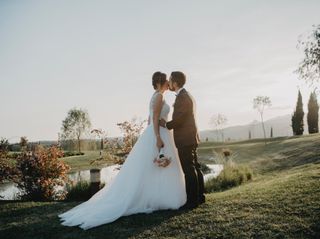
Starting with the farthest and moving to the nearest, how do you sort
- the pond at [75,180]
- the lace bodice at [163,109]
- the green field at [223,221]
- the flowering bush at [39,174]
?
the pond at [75,180] < the flowering bush at [39,174] < the lace bodice at [163,109] < the green field at [223,221]

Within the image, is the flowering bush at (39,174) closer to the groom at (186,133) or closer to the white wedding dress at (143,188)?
the white wedding dress at (143,188)

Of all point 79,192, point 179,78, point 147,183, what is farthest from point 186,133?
point 79,192

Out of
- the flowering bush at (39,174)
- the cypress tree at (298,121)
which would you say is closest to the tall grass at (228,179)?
the flowering bush at (39,174)

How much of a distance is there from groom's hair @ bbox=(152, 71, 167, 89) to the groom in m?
0.34

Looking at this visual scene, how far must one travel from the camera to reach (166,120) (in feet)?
25.0

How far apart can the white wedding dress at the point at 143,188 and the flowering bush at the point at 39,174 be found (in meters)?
4.72

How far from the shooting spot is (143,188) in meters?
7.21

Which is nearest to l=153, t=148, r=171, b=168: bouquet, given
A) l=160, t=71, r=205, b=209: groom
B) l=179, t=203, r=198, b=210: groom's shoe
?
l=160, t=71, r=205, b=209: groom

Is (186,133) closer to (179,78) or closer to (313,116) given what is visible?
(179,78)

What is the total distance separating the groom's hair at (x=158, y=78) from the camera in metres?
7.45

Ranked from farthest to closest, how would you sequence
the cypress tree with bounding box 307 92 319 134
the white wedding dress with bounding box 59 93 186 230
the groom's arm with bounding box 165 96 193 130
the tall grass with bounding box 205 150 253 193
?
the cypress tree with bounding box 307 92 319 134 → the tall grass with bounding box 205 150 253 193 → the white wedding dress with bounding box 59 93 186 230 → the groom's arm with bounding box 165 96 193 130

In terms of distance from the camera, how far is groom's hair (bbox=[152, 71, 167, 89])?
7449mm

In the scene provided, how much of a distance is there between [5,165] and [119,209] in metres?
7.06

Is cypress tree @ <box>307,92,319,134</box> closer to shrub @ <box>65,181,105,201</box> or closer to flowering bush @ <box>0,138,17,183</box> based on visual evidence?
shrub @ <box>65,181,105,201</box>
